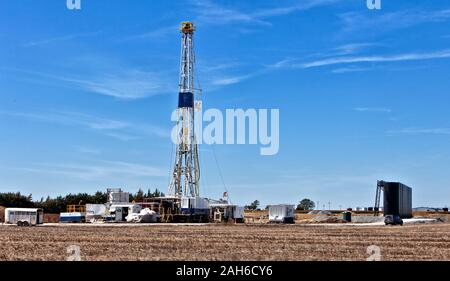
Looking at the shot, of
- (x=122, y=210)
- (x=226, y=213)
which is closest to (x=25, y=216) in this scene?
(x=122, y=210)

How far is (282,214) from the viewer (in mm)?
99312

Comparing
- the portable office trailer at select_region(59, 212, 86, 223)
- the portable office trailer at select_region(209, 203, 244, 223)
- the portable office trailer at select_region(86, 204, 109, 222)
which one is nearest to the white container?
the portable office trailer at select_region(209, 203, 244, 223)

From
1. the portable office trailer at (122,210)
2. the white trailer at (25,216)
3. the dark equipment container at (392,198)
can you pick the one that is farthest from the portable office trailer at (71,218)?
the dark equipment container at (392,198)

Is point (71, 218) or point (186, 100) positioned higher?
point (186, 100)

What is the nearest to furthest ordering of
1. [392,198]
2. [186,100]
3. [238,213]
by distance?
[238,213] < [186,100] < [392,198]

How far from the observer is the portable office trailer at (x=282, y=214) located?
3873 inches

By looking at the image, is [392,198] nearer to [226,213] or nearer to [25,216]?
[226,213]

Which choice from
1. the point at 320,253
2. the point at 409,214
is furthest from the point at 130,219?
the point at 320,253

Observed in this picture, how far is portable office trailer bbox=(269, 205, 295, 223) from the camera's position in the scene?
98.4 meters

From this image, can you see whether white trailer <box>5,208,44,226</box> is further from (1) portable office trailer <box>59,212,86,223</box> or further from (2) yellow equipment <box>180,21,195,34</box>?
(2) yellow equipment <box>180,21,195,34</box>

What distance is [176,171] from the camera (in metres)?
114

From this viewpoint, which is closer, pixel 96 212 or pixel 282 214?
pixel 282 214
